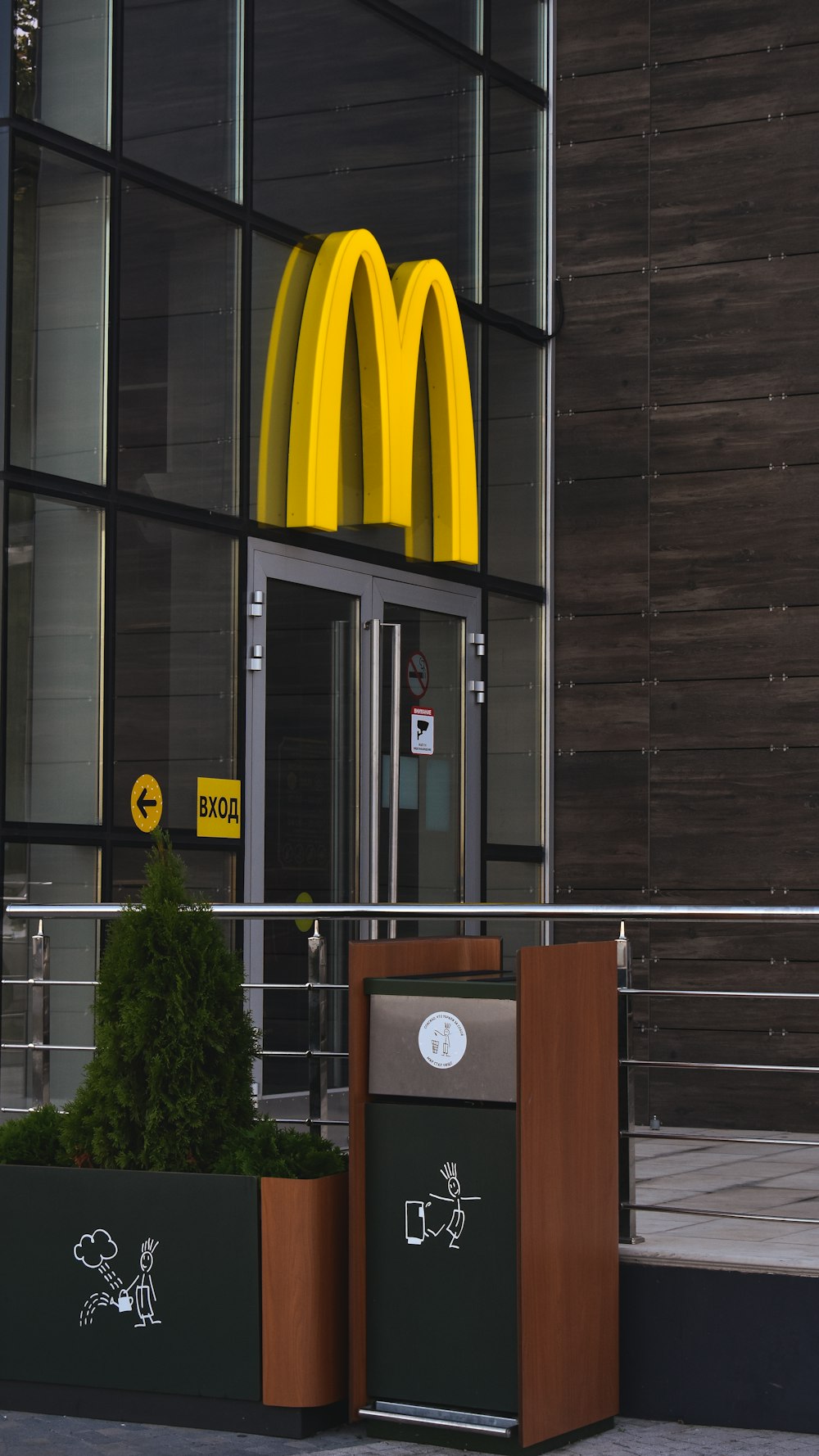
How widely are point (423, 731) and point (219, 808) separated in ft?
5.75

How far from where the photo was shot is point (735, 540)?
10.2 m

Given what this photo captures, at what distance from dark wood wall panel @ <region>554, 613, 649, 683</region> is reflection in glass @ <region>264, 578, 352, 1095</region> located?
1613mm

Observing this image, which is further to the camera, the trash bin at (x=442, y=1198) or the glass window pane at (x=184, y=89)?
the glass window pane at (x=184, y=89)

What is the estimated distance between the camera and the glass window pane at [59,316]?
780 centimetres

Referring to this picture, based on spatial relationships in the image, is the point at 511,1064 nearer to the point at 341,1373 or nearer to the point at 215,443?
the point at 341,1373

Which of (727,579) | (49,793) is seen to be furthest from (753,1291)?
(727,579)

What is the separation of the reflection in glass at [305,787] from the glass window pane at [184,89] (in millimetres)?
1894

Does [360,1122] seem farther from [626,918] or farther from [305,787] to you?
[305,787]

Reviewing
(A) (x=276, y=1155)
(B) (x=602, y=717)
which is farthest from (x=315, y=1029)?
(B) (x=602, y=717)

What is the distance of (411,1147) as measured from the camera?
5.18 meters

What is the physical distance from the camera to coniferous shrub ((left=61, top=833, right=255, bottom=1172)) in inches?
216

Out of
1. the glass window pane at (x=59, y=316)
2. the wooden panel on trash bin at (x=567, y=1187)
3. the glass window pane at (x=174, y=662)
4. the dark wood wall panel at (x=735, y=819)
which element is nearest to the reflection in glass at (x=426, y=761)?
the dark wood wall panel at (x=735, y=819)

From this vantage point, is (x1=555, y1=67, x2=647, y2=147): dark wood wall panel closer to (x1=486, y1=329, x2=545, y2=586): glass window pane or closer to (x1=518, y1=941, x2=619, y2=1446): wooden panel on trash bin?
(x1=486, y1=329, x2=545, y2=586): glass window pane

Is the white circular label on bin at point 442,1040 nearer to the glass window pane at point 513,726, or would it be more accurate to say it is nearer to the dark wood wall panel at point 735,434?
the glass window pane at point 513,726
